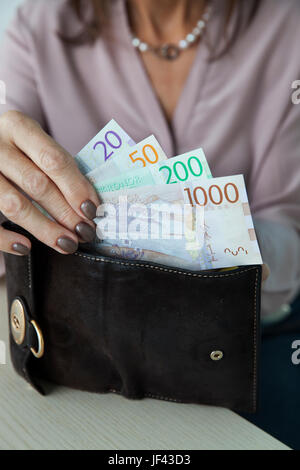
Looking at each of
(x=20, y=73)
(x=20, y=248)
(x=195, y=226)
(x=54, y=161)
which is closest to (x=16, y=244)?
(x=20, y=248)

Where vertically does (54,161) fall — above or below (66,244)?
above

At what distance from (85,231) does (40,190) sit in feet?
0.27

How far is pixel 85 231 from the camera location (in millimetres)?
549

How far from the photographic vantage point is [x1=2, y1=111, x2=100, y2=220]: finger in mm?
550

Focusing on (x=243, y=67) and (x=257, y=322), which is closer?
(x=257, y=322)

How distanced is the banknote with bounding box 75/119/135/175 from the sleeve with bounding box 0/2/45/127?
494 mm

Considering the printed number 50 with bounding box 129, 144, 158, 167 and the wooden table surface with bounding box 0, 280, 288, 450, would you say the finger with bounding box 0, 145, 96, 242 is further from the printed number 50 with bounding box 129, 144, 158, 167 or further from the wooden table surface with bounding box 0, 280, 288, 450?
the wooden table surface with bounding box 0, 280, 288, 450

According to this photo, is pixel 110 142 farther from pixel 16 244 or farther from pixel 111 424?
pixel 111 424

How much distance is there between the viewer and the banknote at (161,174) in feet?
1.81

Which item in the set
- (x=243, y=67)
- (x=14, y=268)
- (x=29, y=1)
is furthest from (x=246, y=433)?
(x=29, y=1)

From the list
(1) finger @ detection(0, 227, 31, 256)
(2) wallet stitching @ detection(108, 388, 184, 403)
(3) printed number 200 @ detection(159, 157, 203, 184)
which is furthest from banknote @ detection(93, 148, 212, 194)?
(2) wallet stitching @ detection(108, 388, 184, 403)

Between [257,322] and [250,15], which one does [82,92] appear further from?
[257,322]
